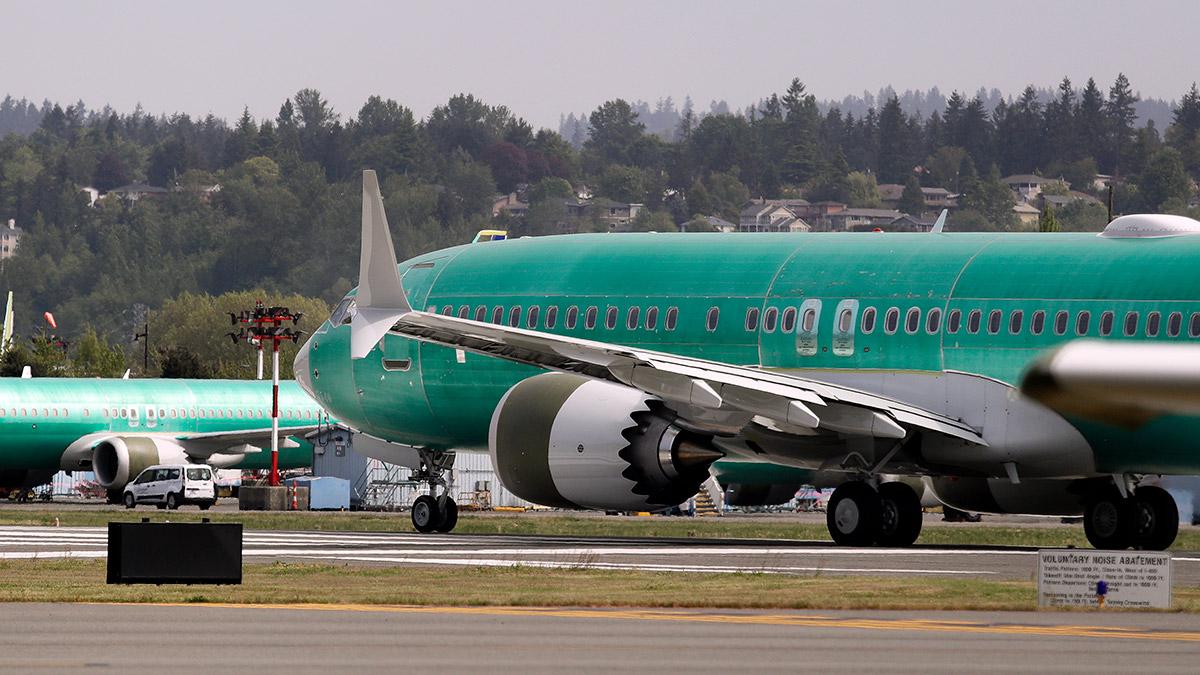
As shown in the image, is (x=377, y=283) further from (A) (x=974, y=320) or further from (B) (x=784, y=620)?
(B) (x=784, y=620)

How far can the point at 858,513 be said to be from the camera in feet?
112

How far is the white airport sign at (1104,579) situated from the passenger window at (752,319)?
14.7 meters

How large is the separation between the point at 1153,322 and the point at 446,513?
1472 centimetres

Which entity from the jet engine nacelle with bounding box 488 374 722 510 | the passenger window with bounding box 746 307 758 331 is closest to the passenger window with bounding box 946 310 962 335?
the passenger window with bounding box 746 307 758 331

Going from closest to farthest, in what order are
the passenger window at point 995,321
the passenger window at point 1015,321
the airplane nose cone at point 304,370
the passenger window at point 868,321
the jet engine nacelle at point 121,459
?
the passenger window at point 1015,321 → the passenger window at point 995,321 → the passenger window at point 868,321 → the airplane nose cone at point 304,370 → the jet engine nacelle at point 121,459

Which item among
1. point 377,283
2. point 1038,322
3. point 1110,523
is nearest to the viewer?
point 377,283

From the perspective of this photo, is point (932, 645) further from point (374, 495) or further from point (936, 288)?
point (374, 495)

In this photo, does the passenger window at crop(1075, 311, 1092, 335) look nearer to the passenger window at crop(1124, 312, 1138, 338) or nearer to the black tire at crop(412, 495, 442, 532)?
the passenger window at crop(1124, 312, 1138, 338)

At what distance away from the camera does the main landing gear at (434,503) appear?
42.4m

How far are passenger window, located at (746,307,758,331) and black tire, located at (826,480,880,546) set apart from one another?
327 centimetres

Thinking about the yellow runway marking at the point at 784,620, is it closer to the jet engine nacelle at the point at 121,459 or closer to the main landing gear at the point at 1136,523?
the main landing gear at the point at 1136,523

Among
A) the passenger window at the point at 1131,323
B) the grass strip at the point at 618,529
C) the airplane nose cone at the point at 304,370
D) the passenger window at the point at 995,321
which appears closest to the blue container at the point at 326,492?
the grass strip at the point at 618,529

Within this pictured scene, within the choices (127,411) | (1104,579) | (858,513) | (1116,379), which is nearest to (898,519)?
(858,513)

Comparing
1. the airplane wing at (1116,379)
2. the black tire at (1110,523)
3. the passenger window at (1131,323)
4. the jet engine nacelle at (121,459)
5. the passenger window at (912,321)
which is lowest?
the black tire at (1110,523)
